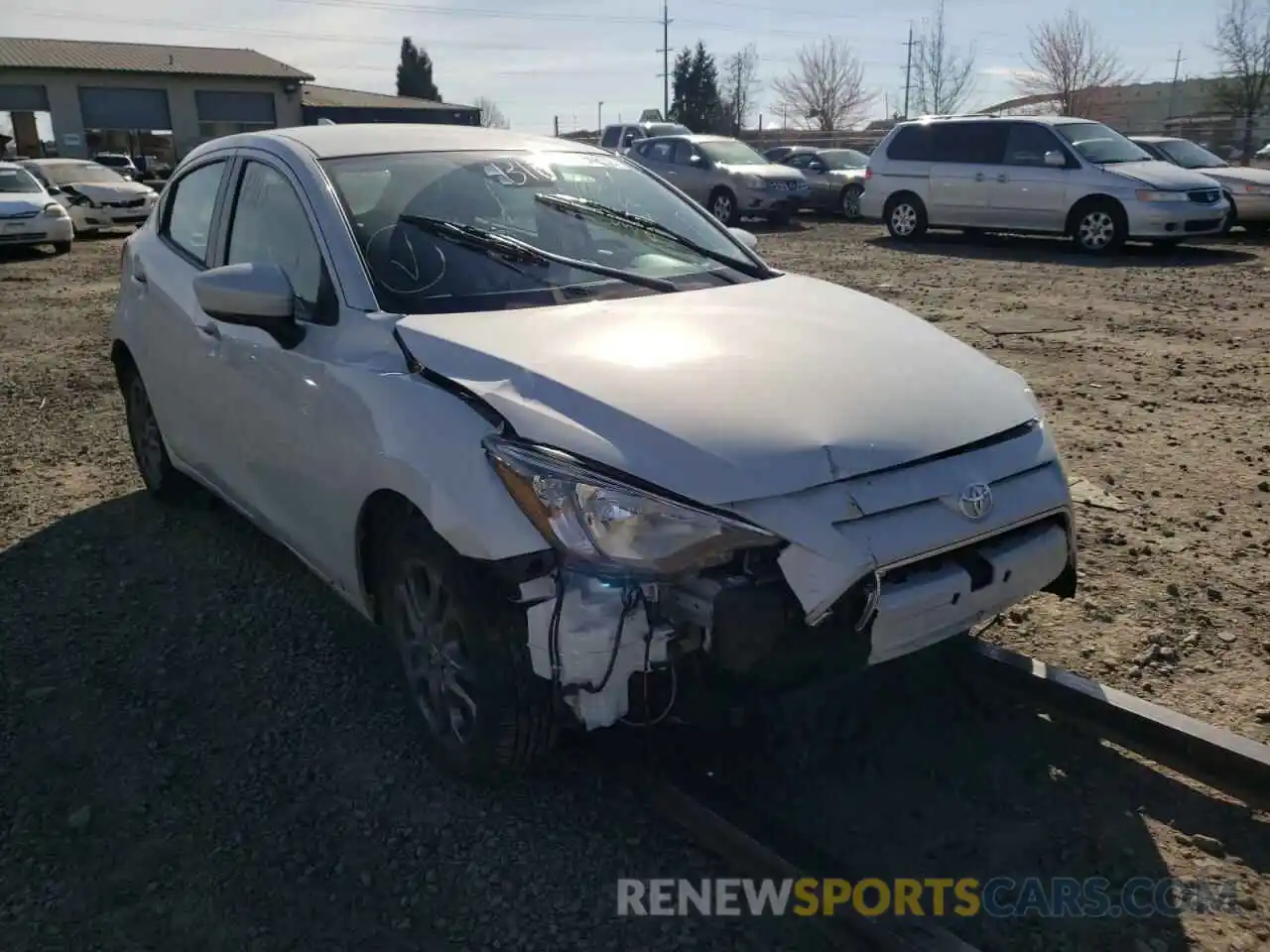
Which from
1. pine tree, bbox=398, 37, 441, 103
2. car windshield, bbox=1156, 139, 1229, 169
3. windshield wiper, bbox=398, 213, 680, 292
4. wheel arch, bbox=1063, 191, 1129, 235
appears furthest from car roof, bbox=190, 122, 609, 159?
pine tree, bbox=398, 37, 441, 103

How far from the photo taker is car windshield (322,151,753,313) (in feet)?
11.0

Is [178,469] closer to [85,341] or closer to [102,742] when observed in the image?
[102,742]

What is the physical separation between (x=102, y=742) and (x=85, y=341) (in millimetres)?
7797

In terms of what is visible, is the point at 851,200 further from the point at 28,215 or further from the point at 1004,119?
the point at 28,215

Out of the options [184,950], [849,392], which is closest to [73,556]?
[184,950]

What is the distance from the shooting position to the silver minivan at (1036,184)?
1388 centimetres

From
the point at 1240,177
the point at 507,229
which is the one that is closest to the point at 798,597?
the point at 507,229

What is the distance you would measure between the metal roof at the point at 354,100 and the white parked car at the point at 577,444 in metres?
55.9

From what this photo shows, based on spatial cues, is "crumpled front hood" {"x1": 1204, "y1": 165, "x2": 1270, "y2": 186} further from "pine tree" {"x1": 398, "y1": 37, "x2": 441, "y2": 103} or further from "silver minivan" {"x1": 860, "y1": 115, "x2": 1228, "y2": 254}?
"pine tree" {"x1": 398, "y1": 37, "x2": 441, "y2": 103}

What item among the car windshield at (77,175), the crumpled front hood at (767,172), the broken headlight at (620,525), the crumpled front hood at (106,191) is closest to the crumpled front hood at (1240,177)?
the crumpled front hood at (767,172)

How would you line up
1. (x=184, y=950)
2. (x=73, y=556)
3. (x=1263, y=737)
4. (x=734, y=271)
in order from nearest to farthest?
(x=184, y=950) < (x=1263, y=737) < (x=734, y=271) < (x=73, y=556)

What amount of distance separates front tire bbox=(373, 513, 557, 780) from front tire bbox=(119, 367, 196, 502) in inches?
97.8

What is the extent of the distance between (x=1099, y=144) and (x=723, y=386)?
1421 cm

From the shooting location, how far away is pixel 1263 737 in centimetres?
314
